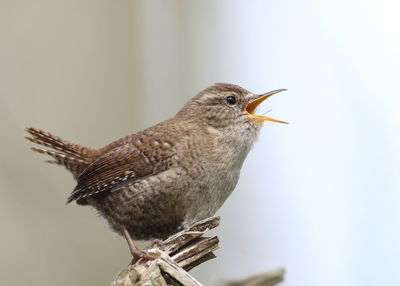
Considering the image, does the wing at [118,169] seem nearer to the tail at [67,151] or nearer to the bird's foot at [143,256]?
the tail at [67,151]

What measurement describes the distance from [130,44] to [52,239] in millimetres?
1938

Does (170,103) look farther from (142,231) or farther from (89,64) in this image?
(142,231)

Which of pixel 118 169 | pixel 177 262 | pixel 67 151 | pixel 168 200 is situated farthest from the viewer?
pixel 67 151

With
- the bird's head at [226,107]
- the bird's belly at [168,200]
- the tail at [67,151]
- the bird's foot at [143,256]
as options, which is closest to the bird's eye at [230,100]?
the bird's head at [226,107]

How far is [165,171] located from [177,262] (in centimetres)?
82

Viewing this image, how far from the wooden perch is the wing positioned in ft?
2.28

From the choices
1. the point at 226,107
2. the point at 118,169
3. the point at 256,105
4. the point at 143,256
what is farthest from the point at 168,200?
the point at 256,105

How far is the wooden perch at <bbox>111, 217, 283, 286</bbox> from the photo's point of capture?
2.91 meters

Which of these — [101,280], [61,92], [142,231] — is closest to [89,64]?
[61,92]

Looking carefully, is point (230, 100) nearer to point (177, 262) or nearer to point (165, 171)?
point (165, 171)

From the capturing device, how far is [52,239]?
5359 mm

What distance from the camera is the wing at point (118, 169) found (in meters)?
3.99

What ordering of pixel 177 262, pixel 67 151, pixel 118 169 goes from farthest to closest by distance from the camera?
1. pixel 67 151
2. pixel 118 169
3. pixel 177 262

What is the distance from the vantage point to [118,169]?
13.2 feet
